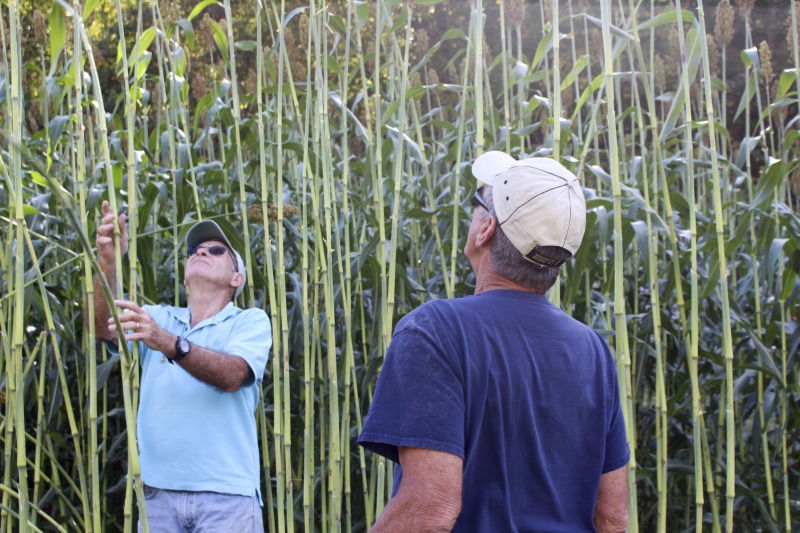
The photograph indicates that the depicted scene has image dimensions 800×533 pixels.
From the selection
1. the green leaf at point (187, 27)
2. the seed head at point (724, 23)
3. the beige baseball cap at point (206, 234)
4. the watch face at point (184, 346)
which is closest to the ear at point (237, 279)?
the beige baseball cap at point (206, 234)

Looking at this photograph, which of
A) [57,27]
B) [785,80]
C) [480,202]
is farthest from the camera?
[785,80]

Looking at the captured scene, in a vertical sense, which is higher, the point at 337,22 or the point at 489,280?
the point at 337,22

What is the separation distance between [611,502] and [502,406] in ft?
1.20

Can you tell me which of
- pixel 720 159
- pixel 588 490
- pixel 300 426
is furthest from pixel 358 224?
pixel 588 490

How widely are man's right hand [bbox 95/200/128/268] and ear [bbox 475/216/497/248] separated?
2.67ft

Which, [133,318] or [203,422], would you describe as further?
[203,422]

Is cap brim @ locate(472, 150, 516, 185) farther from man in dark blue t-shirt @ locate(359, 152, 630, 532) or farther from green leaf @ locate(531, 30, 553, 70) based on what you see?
green leaf @ locate(531, 30, 553, 70)

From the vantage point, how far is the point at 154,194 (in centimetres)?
296

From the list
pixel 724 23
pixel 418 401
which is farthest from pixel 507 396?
pixel 724 23

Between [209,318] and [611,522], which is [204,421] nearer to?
[209,318]

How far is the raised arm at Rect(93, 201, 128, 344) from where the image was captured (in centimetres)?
203

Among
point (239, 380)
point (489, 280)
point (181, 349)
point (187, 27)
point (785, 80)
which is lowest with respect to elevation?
point (239, 380)

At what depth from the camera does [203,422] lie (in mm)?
2340

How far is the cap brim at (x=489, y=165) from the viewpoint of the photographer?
157 centimetres
